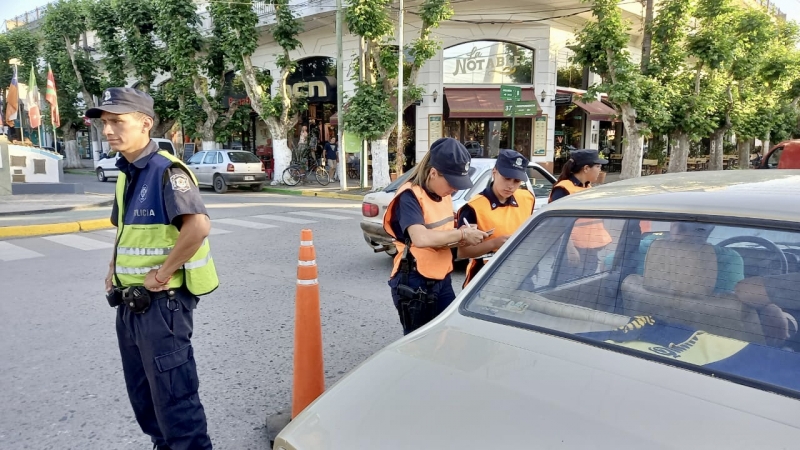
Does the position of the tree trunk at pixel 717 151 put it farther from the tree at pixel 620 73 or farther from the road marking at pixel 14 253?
the road marking at pixel 14 253

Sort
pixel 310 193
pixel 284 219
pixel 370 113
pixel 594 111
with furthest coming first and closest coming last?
pixel 594 111 → pixel 310 193 → pixel 370 113 → pixel 284 219

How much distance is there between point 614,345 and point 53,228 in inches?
451

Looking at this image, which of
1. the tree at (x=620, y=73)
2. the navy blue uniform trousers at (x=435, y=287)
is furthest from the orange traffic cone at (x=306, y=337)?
the tree at (x=620, y=73)

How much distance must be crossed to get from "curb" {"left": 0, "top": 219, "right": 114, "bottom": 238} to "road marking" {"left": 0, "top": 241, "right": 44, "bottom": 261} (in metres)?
1.04

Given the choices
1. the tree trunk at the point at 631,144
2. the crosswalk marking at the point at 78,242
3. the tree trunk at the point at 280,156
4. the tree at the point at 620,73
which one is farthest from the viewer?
the tree trunk at the point at 280,156

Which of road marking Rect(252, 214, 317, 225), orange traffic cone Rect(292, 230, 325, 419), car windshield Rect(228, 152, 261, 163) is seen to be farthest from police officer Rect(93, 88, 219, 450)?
car windshield Rect(228, 152, 261, 163)

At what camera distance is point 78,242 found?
9.60 meters

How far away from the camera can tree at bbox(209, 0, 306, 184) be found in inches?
798

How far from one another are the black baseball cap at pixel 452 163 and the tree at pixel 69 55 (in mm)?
29598

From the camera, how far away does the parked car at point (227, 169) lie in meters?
19.4

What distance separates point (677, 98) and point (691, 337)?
18.0 m

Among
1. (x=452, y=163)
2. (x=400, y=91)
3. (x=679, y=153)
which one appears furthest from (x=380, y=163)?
(x=452, y=163)

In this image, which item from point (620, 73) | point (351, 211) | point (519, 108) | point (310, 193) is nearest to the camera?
point (351, 211)

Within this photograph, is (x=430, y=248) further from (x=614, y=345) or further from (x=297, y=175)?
(x=297, y=175)
